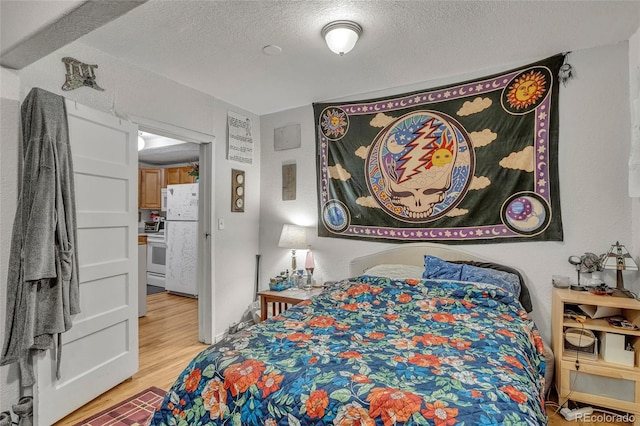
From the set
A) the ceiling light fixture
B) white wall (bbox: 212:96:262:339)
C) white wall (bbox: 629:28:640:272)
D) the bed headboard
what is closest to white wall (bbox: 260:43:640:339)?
white wall (bbox: 629:28:640:272)

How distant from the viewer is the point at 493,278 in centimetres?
241

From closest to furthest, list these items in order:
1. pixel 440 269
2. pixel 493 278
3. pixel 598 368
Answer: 1. pixel 598 368
2. pixel 493 278
3. pixel 440 269

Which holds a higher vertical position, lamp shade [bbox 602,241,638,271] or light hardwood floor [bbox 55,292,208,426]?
lamp shade [bbox 602,241,638,271]

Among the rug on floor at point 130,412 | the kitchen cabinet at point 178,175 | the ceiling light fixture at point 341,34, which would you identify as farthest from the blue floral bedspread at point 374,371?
the kitchen cabinet at point 178,175

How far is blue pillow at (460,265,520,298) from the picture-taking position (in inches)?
93.7

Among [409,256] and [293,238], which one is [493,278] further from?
[293,238]

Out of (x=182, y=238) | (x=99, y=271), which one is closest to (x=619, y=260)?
(x=99, y=271)

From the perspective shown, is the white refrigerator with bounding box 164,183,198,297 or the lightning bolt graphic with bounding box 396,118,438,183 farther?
the white refrigerator with bounding box 164,183,198,297

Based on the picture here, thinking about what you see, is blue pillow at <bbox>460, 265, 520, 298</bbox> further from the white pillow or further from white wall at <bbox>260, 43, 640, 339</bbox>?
the white pillow

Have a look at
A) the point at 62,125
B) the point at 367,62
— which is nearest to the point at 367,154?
the point at 367,62

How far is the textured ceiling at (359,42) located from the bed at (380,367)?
1.61 metres

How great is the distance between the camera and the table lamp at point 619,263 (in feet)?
6.79

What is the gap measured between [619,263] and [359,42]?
87.9 inches

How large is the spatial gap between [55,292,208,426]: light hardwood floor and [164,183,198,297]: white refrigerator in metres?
0.30
